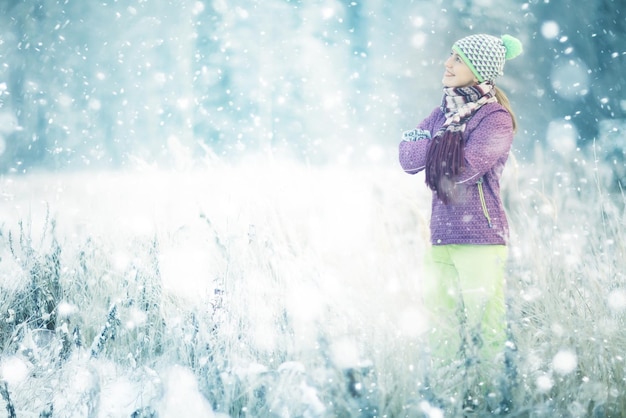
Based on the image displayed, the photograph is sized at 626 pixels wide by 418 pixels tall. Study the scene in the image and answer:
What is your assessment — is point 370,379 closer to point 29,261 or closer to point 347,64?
point 29,261

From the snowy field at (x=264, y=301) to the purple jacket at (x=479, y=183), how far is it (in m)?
0.17

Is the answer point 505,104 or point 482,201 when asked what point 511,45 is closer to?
point 505,104

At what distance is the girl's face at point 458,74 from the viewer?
231 cm

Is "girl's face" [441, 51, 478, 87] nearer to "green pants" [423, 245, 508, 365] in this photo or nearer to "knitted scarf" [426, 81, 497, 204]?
"knitted scarf" [426, 81, 497, 204]

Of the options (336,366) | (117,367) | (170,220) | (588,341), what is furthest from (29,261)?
(588,341)

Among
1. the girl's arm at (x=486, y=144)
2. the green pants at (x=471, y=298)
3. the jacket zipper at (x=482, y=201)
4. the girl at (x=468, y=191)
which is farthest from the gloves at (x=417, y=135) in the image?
the green pants at (x=471, y=298)

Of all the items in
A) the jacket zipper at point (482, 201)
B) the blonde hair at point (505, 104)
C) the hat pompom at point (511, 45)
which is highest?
the hat pompom at point (511, 45)

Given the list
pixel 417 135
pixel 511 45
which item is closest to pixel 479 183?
pixel 417 135

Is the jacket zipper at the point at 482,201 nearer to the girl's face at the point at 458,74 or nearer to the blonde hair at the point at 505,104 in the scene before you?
the blonde hair at the point at 505,104

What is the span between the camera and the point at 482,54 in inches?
89.3

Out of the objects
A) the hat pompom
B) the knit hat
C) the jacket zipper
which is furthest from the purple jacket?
the hat pompom

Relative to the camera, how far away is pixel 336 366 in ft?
6.31

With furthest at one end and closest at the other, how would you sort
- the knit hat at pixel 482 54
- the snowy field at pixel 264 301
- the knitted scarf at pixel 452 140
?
the knit hat at pixel 482 54 < the knitted scarf at pixel 452 140 < the snowy field at pixel 264 301

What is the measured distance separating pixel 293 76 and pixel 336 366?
298cm
